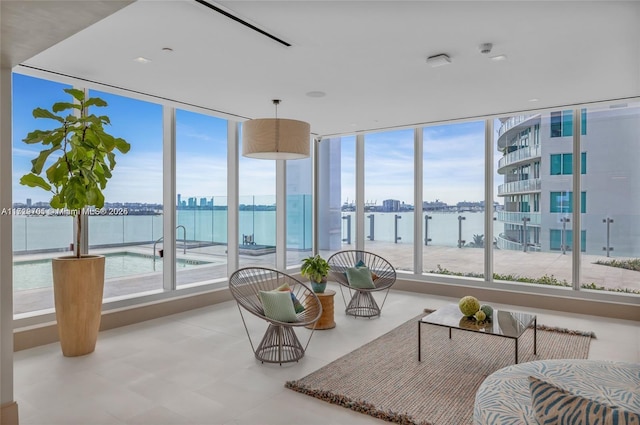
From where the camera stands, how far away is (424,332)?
464 centimetres

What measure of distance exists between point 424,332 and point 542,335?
50.8 inches

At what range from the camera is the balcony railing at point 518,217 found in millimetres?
6117

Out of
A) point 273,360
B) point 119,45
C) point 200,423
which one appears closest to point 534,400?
point 200,423

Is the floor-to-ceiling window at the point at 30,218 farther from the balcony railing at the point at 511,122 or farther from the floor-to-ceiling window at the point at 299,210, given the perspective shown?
the balcony railing at the point at 511,122

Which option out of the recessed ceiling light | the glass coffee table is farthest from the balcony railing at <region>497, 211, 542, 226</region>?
the recessed ceiling light

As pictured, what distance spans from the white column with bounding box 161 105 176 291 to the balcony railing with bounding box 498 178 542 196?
16.3 ft

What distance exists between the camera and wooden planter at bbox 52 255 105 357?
3.78 meters

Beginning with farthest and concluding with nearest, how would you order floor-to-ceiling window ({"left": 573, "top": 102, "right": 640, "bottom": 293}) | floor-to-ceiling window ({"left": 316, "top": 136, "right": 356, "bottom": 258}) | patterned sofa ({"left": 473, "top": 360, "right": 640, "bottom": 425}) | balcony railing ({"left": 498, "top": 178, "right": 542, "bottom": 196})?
floor-to-ceiling window ({"left": 316, "top": 136, "right": 356, "bottom": 258})
balcony railing ({"left": 498, "top": 178, "right": 542, "bottom": 196})
floor-to-ceiling window ({"left": 573, "top": 102, "right": 640, "bottom": 293})
patterned sofa ({"left": 473, "top": 360, "right": 640, "bottom": 425})

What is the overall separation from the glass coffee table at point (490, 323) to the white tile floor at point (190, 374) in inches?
32.4

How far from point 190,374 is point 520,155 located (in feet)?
18.1

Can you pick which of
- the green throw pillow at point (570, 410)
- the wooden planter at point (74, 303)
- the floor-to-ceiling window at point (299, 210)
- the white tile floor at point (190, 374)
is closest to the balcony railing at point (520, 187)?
the white tile floor at point (190, 374)

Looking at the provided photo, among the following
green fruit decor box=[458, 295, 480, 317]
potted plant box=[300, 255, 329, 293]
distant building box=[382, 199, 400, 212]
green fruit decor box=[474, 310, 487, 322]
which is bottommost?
green fruit decor box=[474, 310, 487, 322]

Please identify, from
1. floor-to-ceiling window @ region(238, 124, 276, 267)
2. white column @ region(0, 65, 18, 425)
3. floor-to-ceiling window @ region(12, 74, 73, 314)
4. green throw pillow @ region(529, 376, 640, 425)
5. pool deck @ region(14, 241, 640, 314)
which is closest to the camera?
green throw pillow @ region(529, 376, 640, 425)

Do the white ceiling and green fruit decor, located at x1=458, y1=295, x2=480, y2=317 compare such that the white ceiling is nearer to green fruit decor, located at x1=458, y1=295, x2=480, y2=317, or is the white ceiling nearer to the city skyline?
the city skyline
